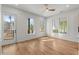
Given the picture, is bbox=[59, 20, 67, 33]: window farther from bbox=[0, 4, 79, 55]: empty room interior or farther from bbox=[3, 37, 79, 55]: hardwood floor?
bbox=[3, 37, 79, 55]: hardwood floor

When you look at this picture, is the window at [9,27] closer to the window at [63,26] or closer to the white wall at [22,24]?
the white wall at [22,24]

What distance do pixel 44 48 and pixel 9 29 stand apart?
2.73ft

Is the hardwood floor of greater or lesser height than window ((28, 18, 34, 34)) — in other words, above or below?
below

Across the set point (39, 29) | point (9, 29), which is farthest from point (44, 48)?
point (9, 29)

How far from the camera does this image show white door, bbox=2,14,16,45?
2482 mm

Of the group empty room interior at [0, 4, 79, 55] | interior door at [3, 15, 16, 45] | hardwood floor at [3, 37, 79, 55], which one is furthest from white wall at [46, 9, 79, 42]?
interior door at [3, 15, 16, 45]

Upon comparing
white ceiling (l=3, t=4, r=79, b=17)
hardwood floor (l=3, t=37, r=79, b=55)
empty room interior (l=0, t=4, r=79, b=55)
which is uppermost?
white ceiling (l=3, t=4, r=79, b=17)

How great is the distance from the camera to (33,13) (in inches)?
104

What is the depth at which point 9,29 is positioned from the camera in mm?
2537

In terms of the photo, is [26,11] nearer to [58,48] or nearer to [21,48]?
[21,48]

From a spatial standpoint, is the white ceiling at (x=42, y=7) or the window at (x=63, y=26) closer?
the white ceiling at (x=42, y=7)

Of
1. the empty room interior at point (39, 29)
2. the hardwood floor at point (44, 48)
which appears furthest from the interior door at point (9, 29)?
the hardwood floor at point (44, 48)

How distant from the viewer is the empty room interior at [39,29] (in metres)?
2.49

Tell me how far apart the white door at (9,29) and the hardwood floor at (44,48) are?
124 millimetres
